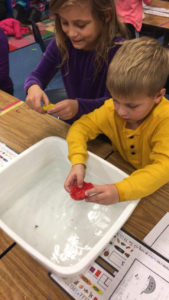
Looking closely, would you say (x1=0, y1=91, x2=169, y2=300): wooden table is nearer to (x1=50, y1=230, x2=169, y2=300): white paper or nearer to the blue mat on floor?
(x1=50, y1=230, x2=169, y2=300): white paper

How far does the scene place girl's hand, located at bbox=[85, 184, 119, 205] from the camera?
65cm

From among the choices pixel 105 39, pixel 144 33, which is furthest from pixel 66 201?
pixel 144 33

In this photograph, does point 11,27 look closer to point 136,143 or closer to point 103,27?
point 103,27

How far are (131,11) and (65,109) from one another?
167cm

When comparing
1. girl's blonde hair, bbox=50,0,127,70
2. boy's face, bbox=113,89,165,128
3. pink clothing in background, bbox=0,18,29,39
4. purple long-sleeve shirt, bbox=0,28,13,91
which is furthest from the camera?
pink clothing in background, bbox=0,18,29,39

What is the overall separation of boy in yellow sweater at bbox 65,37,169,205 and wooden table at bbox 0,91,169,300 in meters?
0.07

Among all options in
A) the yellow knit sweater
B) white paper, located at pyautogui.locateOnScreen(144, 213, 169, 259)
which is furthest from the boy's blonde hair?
white paper, located at pyautogui.locateOnScreen(144, 213, 169, 259)

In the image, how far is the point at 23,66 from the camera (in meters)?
2.97

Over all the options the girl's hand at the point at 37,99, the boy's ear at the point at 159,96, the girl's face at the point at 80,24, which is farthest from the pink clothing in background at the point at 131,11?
the boy's ear at the point at 159,96

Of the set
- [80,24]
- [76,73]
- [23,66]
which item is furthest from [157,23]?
[23,66]

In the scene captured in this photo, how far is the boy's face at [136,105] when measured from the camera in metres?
0.68

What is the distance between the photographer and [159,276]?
58cm

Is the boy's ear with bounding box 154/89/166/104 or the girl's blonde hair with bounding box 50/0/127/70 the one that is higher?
the girl's blonde hair with bounding box 50/0/127/70

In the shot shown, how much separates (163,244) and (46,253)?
337 millimetres
